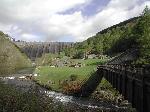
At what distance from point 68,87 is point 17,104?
4309 centimetres

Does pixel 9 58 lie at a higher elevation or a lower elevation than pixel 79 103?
higher

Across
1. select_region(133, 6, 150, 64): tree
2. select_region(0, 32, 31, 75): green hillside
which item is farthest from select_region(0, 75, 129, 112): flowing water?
select_region(0, 32, 31, 75): green hillside

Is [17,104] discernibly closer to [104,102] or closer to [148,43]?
[104,102]

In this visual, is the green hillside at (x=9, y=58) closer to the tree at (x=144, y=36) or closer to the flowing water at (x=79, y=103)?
the tree at (x=144, y=36)

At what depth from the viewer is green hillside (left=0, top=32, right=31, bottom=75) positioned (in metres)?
126

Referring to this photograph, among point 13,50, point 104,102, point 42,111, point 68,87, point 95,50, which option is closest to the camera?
point 42,111

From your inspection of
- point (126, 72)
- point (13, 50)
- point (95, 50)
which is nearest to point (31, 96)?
point (126, 72)

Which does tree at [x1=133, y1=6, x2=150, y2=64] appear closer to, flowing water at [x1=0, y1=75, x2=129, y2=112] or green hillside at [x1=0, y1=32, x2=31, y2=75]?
flowing water at [x1=0, y1=75, x2=129, y2=112]

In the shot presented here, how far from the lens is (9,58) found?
139875mm

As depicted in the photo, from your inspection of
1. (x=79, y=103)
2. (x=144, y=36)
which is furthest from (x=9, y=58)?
(x=79, y=103)

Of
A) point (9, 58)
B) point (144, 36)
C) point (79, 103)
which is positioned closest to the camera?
point (79, 103)

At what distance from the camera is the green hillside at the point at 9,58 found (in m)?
126

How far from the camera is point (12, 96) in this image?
2592 centimetres

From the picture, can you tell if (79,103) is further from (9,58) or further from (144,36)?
(9,58)
